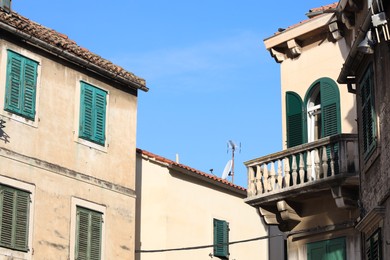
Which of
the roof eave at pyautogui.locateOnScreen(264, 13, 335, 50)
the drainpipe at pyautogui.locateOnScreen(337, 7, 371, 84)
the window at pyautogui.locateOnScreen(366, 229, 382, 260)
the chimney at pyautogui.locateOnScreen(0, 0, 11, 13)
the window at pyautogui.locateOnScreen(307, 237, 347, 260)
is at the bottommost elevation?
the window at pyautogui.locateOnScreen(366, 229, 382, 260)

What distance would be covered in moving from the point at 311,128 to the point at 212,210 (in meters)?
9.86

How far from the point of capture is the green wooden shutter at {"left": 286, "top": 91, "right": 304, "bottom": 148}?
84.9ft

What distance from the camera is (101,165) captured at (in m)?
28.2

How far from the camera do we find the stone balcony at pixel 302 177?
2311 cm

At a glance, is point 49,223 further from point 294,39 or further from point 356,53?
point 356,53

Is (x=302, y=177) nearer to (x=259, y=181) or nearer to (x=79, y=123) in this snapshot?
(x=259, y=181)

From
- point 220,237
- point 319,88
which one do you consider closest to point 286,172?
point 319,88

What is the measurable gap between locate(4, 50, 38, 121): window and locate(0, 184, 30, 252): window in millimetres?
1967

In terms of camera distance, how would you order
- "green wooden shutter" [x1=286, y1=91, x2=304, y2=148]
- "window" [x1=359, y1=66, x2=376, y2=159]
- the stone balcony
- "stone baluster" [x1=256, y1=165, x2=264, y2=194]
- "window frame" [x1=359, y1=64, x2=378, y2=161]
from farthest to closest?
"green wooden shutter" [x1=286, y1=91, x2=304, y2=148] < "stone baluster" [x1=256, y1=165, x2=264, y2=194] < the stone balcony < "window" [x1=359, y1=66, x2=376, y2=159] < "window frame" [x1=359, y1=64, x2=378, y2=161]

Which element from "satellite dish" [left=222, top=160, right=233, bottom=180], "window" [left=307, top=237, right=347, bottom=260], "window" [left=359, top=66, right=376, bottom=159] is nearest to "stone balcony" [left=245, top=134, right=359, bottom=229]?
"window" [left=307, top=237, right=347, bottom=260]

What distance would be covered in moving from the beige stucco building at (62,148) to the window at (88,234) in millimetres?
25

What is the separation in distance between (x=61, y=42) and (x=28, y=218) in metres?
4.63

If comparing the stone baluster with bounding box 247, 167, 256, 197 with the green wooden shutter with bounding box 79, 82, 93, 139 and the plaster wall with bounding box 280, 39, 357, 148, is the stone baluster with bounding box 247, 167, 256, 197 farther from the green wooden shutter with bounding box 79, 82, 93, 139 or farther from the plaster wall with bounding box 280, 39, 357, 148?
the green wooden shutter with bounding box 79, 82, 93, 139

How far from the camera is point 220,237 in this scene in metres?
35.0
